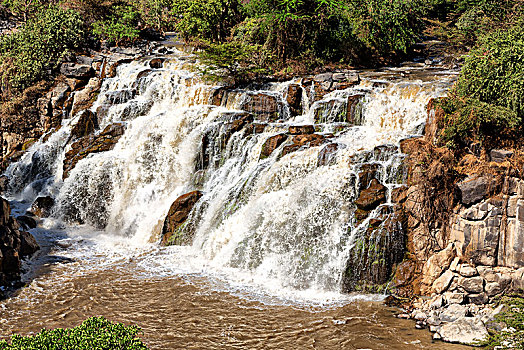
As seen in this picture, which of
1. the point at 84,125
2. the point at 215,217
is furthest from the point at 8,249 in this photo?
the point at 84,125

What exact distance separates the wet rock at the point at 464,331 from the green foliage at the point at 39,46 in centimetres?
2236

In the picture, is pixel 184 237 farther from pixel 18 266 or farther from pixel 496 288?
pixel 496 288

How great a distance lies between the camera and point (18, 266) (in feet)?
44.4

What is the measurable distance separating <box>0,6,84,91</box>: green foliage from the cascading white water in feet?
15.1

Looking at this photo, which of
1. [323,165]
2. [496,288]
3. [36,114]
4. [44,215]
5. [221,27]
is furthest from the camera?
[221,27]

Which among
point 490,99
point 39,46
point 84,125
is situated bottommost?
point 84,125

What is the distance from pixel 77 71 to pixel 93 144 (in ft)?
21.6

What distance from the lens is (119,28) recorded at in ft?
90.0

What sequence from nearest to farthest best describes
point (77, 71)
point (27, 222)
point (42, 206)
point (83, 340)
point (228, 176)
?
1. point (83, 340)
2. point (228, 176)
3. point (27, 222)
4. point (42, 206)
5. point (77, 71)

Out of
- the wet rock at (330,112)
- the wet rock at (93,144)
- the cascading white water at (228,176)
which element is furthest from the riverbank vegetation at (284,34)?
the wet rock at (93,144)

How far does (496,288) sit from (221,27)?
21891 mm

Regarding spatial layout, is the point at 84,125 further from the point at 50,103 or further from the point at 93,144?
the point at 50,103

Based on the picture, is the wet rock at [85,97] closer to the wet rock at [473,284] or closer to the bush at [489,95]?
the bush at [489,95]

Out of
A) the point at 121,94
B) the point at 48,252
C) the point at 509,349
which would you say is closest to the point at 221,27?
the point at 121,94
